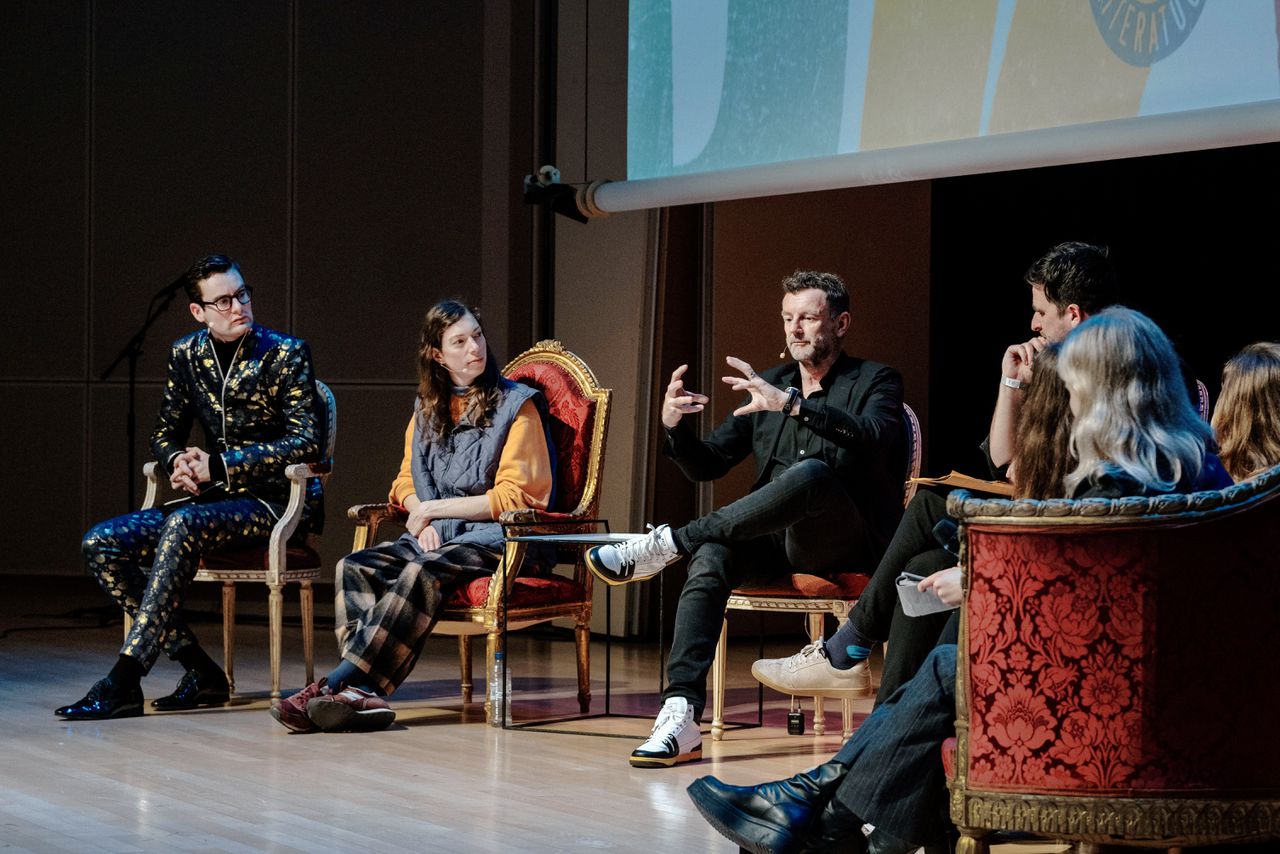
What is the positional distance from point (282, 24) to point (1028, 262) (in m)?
3.85

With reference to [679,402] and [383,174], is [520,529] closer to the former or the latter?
[679,402]

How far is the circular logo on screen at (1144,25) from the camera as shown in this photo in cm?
419

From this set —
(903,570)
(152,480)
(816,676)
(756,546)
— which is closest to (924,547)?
(903,570)

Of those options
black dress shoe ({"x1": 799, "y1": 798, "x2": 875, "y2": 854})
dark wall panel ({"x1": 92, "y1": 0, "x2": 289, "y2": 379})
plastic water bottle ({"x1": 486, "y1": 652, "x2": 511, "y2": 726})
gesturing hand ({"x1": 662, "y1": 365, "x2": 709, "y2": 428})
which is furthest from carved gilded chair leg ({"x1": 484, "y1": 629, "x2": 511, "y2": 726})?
dark wall panel ({"x1": 92, "y1": 0, "x2": 289, "y2": 379})

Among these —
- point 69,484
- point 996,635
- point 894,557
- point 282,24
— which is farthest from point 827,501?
point 69,484

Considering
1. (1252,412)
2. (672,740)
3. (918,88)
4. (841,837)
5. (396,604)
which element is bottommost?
(672,740)

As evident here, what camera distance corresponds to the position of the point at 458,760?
3.88 m

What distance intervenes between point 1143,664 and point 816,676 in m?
1.62

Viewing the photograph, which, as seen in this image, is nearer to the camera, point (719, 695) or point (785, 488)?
point (785, 488)

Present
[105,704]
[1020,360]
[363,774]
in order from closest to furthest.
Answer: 1. [1020,360]
2. [363,774]
3. [105,704]

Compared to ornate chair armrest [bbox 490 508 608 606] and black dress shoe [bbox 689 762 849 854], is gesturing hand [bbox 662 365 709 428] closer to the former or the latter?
ornate chair armrest [bbox 490 508 608 606]

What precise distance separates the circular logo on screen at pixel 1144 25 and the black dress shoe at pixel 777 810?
2.50 m

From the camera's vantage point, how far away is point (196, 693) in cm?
467

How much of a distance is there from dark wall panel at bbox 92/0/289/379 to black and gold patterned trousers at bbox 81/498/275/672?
10.5 feet
